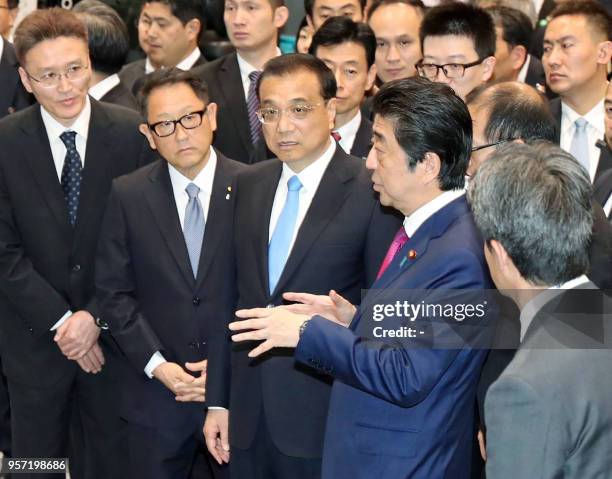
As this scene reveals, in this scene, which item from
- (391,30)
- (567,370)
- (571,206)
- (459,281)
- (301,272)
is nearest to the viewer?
(567,370)

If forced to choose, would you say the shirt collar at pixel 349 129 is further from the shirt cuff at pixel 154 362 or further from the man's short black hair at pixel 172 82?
the shirt cuff at pixel 154 362

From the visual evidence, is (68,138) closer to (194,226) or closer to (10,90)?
(194,226)

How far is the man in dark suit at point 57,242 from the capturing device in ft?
13.6

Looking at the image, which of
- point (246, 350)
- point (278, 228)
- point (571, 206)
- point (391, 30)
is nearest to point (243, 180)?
point (278, 228)

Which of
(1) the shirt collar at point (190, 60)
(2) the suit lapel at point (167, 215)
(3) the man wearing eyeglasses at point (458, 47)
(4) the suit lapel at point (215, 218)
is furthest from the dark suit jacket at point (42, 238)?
(1) the shirt collar at point (190, 60)

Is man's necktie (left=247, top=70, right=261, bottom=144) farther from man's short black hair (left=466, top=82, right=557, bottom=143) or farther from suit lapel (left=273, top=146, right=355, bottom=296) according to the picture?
man's short black hair (left=466, top=82, right=557, bottom=143)

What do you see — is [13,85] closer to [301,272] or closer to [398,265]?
[301,272]

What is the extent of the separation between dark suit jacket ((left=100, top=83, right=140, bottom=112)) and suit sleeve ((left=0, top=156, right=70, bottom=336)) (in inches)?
40.1

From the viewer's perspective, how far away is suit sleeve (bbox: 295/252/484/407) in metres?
2.59

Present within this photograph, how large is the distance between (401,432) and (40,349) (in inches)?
79.8

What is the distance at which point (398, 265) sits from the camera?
9.13 feet

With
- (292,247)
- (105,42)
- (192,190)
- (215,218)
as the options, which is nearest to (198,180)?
(192,190)

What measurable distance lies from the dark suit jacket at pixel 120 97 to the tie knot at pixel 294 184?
1.79 meters

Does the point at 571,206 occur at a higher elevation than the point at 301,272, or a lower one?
higher
